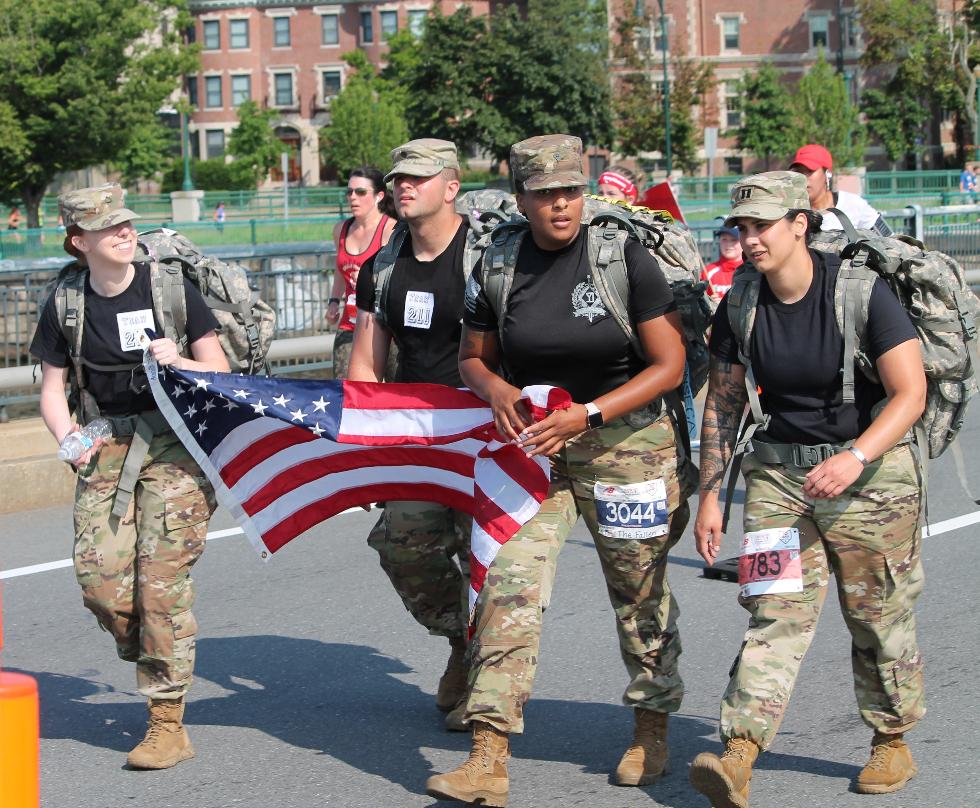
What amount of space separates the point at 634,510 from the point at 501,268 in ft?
2.94

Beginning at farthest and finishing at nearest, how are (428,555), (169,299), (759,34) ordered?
(759,34), (428,555), (169,299)

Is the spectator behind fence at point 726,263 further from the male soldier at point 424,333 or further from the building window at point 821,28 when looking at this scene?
the building window at point 821,28

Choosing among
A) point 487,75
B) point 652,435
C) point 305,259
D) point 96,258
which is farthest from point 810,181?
point 487,75

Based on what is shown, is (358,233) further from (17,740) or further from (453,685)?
(17,740)

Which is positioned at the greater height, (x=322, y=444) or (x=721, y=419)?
(x=721, y=419)

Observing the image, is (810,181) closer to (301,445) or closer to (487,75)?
(301,445)

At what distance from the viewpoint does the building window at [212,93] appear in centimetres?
9025

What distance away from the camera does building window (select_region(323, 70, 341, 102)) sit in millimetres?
89812

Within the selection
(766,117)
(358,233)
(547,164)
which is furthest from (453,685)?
(766,117)

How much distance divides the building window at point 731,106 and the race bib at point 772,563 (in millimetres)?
72891

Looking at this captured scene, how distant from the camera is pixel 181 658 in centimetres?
553

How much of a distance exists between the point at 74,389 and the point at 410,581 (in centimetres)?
143

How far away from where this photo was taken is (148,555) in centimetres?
546

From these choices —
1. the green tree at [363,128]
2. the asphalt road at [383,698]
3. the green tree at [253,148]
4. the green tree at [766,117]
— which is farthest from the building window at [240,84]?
the asphalt road at [383,698]
